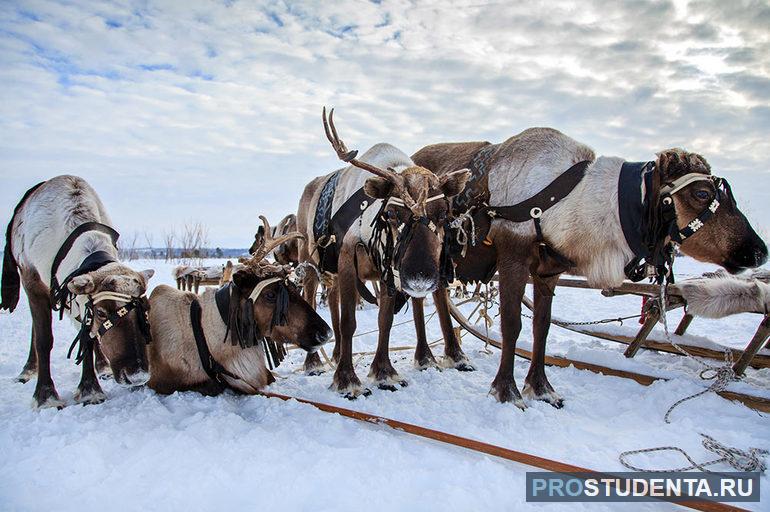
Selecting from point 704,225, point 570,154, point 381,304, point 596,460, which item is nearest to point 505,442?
point 596,460

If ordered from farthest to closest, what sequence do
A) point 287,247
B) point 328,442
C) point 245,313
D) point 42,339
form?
point 287,247
point 42,339
point 245,313
point 328,442

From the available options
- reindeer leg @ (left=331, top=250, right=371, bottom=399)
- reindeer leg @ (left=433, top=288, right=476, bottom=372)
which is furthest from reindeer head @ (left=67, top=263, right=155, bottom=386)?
reindeer leg @ (left=433, top=288, right=476, bottom=372)

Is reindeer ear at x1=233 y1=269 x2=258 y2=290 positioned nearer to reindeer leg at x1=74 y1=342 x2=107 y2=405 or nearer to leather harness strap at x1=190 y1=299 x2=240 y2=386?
leather harness strap at x1=190 y1=299 x2=240 y2=386

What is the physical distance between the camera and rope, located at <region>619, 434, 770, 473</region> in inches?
110

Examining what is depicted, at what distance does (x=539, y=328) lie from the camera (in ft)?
14.3

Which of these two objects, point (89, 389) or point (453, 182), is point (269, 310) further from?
point (453, 182)

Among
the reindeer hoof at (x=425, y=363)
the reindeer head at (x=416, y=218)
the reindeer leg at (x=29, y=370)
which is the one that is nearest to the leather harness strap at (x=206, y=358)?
the reindeer head at (x=416, y=218)

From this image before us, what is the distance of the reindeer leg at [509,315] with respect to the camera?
4.09 m

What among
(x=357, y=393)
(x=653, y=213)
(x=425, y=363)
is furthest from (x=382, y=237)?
→ (x=653, y=213)

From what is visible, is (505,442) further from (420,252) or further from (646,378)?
(646,378)

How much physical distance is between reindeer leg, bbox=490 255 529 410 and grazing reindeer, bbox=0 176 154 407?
2865 millimetres

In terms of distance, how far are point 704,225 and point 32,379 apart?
6487mm

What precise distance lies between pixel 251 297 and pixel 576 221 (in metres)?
2.81

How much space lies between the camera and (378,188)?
13.4 feet
